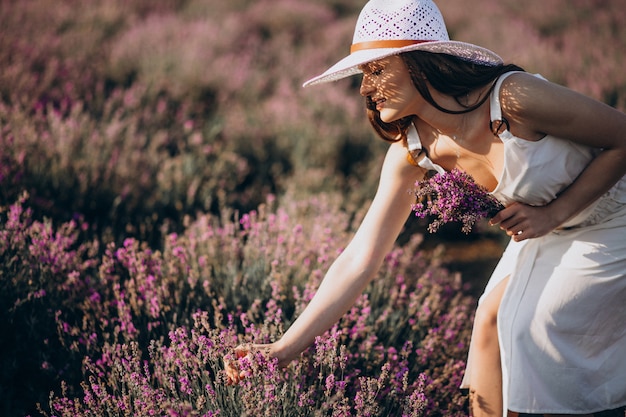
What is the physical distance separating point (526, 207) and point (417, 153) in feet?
1.34

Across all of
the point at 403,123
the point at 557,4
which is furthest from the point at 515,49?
the point at 403,123

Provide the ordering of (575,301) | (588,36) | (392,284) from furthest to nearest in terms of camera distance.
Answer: (588,36)
(392,284)
(575,301)

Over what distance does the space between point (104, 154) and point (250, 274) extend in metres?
1.73

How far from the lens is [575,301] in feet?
6.02

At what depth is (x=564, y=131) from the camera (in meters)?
1.83

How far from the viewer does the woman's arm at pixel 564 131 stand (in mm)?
1793

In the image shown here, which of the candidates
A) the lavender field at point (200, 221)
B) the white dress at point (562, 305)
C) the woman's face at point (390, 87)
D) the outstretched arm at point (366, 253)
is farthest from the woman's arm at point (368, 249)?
the white dress at point (562, 305)

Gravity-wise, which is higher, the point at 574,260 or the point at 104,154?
the point at 574,260

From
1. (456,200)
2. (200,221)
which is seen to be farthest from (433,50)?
(200,221)

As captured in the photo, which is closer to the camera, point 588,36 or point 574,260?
point 574,260

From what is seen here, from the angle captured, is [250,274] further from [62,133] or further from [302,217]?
[62,133]

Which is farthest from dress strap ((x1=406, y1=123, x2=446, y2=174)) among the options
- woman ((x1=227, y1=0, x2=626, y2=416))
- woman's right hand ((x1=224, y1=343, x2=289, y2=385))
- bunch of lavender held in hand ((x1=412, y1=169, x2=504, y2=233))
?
woman's right hand ((x1=224, y1=343, x2=289, y2=385))

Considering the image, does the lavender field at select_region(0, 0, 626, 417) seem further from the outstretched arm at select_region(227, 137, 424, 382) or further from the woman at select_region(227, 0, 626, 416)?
the woman at select_region(227, 0, 626, 416)

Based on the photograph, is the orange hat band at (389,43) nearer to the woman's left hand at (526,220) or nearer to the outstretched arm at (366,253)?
the outstretched arm at (366,253)
